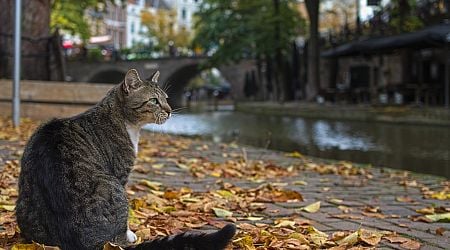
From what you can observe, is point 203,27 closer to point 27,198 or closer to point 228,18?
point 228,18

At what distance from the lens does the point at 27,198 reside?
9.64ft

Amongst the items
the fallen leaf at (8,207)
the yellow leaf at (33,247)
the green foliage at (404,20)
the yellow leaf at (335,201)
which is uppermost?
the green foliage at (404,20)

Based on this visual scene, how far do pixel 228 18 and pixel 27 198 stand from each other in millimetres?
32112

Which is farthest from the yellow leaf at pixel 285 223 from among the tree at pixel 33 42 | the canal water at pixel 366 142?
the tree at pixel 33 42

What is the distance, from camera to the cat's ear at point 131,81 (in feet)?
10.5

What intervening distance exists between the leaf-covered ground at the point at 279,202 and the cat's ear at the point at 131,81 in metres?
0.80

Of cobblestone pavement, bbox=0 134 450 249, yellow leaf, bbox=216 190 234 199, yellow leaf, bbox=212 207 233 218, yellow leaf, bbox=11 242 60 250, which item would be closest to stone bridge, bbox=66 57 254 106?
cobblestone pavement, bbox=0 134 450 249

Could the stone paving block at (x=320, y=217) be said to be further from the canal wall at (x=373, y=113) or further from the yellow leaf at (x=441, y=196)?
the canal wall at (x=373, y=113)

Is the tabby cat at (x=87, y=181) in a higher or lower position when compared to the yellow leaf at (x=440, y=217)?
higher

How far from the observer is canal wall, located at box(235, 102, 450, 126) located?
19.3 meters

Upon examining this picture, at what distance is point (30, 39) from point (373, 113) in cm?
1277

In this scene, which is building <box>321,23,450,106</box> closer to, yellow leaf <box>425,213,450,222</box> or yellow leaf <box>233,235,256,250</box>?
yellow leaf <box>425,213,450,222</box>

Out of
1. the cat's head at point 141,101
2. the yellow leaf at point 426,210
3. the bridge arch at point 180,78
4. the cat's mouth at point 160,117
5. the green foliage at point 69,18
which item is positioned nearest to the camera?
the cat's head at point 141,101

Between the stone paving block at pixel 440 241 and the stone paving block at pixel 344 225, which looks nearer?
the stone paving block at pixel 440 241
